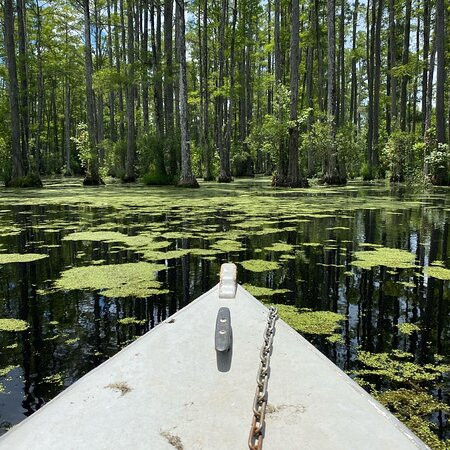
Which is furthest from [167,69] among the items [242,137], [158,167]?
[242,137]

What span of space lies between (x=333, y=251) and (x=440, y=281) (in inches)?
52.0

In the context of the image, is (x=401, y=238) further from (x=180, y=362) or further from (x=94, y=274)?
(x=180, y=362)

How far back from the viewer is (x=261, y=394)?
3.75ft

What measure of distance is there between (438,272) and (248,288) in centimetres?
177

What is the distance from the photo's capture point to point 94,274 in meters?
3.70

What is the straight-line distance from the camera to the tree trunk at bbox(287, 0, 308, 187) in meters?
13.1

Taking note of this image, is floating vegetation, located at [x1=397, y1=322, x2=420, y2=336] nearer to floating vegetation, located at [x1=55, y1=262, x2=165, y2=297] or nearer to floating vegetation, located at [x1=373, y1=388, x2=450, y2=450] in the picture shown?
floating vegetation, located at [x1=373, y1=388, x2=450, y2=450]

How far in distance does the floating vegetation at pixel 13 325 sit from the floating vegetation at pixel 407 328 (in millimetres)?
2320

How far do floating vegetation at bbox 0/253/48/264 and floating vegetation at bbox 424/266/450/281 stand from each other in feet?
12.6

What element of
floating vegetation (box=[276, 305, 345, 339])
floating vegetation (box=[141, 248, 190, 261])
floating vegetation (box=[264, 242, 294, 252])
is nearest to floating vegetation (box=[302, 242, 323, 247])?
floating vegetation (box=[264, 242, 294, 252])

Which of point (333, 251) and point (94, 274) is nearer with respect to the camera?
point (94, 274)

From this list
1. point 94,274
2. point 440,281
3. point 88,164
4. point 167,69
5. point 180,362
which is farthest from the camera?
point 88,164

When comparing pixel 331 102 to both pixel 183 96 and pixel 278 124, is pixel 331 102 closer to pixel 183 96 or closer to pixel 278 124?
pixel 278 124

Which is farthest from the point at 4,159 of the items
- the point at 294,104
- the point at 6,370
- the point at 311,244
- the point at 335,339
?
the point at 335,339
